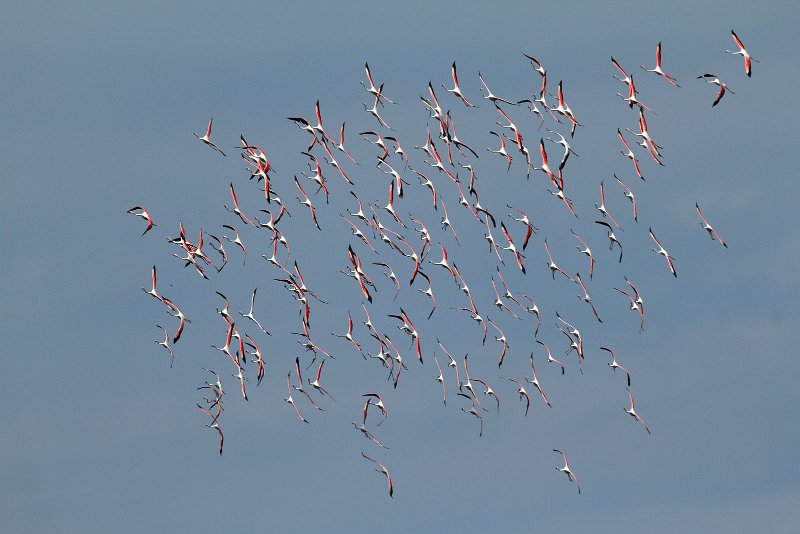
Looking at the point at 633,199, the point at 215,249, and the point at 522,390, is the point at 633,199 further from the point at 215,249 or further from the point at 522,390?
the point at 215,249

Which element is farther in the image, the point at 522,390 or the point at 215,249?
the point at 522,390

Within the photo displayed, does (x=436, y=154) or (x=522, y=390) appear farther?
(x=522, y=390)

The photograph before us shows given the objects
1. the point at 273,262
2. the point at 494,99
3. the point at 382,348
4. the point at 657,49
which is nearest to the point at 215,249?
the point at 273,262

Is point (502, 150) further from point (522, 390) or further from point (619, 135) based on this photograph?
point (522, 390)

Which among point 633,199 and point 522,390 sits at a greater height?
point 633,199

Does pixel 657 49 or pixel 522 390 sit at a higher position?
pixel 657 49

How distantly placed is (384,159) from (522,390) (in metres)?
17.1

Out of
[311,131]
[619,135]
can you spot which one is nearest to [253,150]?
[311,131]

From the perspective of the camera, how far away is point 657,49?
10712 centimetres

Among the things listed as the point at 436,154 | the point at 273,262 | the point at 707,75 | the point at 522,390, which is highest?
the point at 707,75

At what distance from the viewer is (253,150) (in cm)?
11219

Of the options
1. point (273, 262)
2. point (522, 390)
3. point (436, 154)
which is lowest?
point (522, 390)

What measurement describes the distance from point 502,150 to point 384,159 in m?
6.84

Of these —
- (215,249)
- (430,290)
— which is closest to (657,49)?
(430,290)
